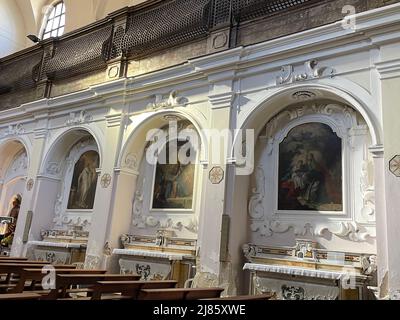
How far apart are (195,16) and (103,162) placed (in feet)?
12.5

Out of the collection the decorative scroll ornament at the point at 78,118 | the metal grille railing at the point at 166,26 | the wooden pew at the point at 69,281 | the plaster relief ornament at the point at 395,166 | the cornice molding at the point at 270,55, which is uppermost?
the metal grille railing at the point at 166,26

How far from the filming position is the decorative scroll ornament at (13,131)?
11.6 m

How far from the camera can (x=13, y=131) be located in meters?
11.8

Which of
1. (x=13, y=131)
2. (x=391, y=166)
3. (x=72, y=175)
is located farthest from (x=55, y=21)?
(x=391, y=166)

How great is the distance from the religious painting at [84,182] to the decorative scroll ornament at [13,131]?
2.34 meters

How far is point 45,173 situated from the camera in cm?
1054

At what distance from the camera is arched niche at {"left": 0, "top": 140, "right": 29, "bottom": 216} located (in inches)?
487

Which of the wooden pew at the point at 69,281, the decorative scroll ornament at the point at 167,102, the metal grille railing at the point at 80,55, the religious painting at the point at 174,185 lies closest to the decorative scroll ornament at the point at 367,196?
the religious painting at the point at 174,185

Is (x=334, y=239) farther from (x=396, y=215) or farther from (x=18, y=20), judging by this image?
(x=18, y=20)

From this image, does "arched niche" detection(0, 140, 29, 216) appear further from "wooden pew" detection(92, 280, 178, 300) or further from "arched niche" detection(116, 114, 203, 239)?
"wooden pew" detection(92, 280, 178, 300)

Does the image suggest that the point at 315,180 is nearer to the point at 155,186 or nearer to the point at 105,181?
the point at 155,186

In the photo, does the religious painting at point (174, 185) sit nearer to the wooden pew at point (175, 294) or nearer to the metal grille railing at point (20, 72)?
the wooden pew at point (175, 294)

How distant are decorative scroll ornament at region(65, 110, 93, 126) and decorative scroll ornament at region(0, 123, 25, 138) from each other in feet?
7.18

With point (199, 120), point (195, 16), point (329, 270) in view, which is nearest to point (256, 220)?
point (329, 270)
